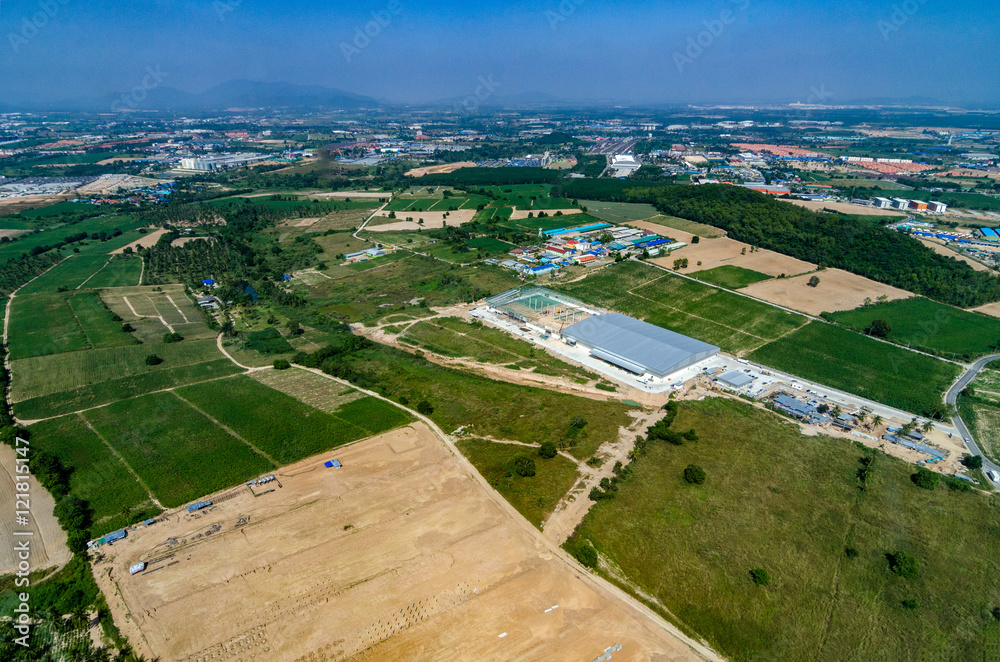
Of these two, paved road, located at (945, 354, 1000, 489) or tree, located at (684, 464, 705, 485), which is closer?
tree, located at (684, 464, 705, 485)

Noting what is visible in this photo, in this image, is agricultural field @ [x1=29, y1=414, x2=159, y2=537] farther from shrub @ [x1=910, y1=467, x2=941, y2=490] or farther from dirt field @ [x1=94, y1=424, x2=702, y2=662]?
shrub @ [x1=910, y1=467, x2=941, y2=490]

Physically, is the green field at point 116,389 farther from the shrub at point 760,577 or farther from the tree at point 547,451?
the shrub at point 760,577

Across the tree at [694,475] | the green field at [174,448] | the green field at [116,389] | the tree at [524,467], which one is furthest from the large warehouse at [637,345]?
the green field at [116,389]

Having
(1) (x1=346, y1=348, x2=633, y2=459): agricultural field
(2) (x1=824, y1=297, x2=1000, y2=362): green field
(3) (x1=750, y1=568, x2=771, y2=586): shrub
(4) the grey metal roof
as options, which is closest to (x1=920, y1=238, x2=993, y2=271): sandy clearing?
(2) (x1=824, y1=297, x2=1000, y2=362): green field

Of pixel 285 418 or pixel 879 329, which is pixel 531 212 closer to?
pixel 879 329

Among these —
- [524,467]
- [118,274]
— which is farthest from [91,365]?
[524,467]

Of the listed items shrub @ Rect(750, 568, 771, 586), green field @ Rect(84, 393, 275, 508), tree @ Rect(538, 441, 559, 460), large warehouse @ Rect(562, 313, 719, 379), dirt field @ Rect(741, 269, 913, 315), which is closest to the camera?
shrub @ Rect(750, 568, 771, 586)
